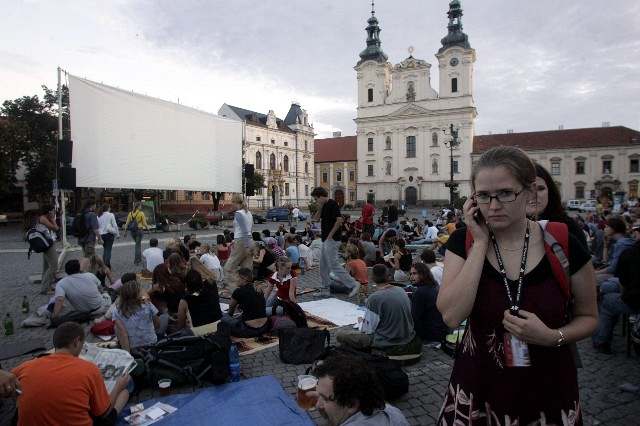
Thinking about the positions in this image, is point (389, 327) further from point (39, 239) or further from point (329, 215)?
point (39, 239)

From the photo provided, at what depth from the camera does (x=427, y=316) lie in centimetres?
587

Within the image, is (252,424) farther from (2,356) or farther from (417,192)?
(417,192)

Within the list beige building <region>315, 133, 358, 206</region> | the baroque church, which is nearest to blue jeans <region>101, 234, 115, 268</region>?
the baroque church

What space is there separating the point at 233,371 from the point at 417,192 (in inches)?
2155

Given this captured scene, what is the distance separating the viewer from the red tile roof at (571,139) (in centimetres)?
5441

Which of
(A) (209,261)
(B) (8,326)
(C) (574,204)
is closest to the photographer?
(B) (8,326)

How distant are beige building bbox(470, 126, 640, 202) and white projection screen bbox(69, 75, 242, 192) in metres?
41.0

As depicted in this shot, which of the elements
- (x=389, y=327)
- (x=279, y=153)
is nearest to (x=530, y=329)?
(x=389, y=327)

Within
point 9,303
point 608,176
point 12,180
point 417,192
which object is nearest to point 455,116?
point 417,192

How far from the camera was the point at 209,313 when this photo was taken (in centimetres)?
610

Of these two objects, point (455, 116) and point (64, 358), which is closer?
point (64, 358)

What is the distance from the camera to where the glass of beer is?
4.04 m

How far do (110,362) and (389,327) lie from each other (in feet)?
10.4

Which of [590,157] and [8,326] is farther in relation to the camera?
[590,157]
